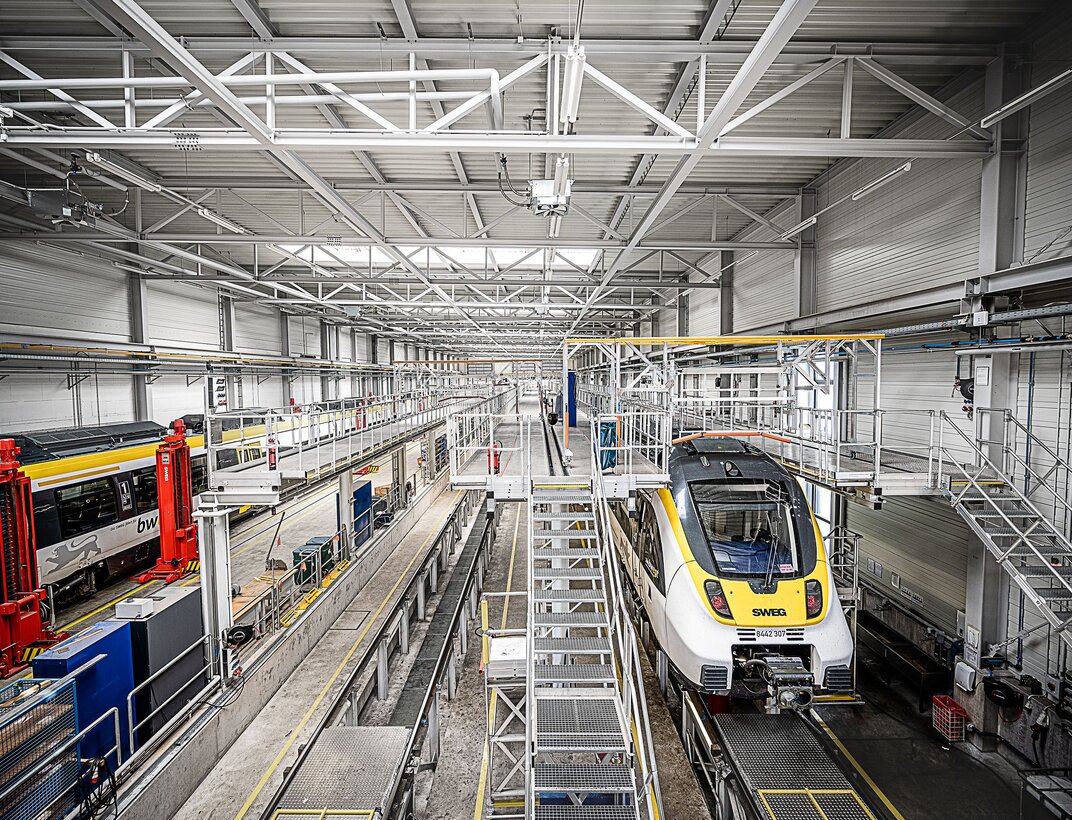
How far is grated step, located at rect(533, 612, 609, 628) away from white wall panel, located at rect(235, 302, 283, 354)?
1951 cm

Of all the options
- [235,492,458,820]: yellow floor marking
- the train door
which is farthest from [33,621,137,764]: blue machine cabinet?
the train door

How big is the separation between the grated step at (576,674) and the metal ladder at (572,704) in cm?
1

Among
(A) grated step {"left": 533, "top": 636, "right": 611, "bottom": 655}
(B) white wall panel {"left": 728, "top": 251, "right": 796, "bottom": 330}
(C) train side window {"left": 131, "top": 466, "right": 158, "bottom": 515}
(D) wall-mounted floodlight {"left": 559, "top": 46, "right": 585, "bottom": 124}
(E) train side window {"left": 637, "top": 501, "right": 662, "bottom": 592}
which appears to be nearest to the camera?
(D) wall-mounted floodlight {"left": 559, "top": 46, "right": 585, "bottom": 124}

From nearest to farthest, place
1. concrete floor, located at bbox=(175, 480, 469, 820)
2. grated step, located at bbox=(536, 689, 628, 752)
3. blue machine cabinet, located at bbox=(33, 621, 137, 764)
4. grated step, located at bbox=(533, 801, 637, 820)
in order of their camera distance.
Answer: grated step, located at bbox=(533, 801, 637, 820)
grated step, located at bbox=(536, 689, 628, 752)
blue machine cabinet, located at bbox=(33, 621, 137, 764)
concrete floor, located at bbox=(175, 480, 469, 820)

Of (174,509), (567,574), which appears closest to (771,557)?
(567,574)

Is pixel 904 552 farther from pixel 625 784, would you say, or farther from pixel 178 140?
pixel 178 140

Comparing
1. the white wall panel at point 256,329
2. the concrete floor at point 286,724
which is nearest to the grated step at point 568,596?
the concrete floor at point 286,724

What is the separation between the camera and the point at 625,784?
4.93 m

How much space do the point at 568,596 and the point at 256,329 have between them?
841 inches

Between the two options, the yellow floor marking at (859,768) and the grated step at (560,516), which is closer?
the yellow floor marking at (859,768)

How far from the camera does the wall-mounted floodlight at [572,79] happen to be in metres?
4.62

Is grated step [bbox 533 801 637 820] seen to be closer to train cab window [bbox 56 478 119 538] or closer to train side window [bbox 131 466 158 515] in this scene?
train cab window [bbox 56 478 119 538]

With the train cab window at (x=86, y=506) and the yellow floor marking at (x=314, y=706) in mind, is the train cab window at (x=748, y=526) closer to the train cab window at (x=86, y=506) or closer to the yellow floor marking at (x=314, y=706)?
the yellow floor marking at (x=314, y=706)

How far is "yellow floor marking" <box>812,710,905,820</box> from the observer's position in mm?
5975
